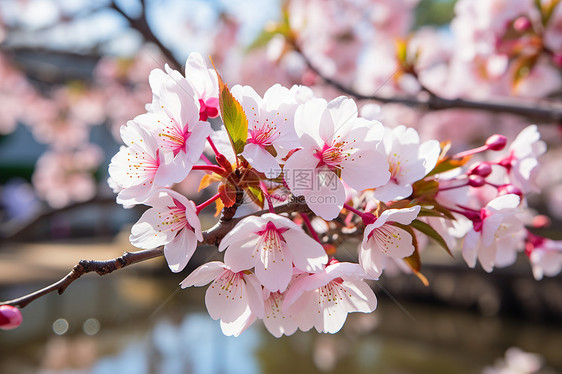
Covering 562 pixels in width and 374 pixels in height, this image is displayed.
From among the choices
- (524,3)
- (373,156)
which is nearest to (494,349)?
(524,3)

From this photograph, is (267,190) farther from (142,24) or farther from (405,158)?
(142,24)

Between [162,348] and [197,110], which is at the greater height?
[197,110]

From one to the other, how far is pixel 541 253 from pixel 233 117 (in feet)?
2.81

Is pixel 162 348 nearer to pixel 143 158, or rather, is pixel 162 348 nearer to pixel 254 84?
pixel 254 84

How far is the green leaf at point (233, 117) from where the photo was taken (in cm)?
61

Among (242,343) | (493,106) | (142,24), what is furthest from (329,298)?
(242,343)

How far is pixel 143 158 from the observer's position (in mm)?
656

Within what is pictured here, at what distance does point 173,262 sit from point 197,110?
0.74ft

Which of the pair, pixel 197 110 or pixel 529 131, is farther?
pixel 529 131

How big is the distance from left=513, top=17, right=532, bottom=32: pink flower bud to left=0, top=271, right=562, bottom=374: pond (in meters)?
4.28

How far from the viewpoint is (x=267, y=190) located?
678 millimetres

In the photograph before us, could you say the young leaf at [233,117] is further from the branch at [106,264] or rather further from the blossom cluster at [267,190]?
the branch at [106,264]

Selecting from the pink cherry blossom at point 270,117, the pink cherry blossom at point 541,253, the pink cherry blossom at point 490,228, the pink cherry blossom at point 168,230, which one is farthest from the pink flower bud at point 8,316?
the pink cherry blossom at point 541,253

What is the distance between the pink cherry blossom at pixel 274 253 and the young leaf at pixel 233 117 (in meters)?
0.13
